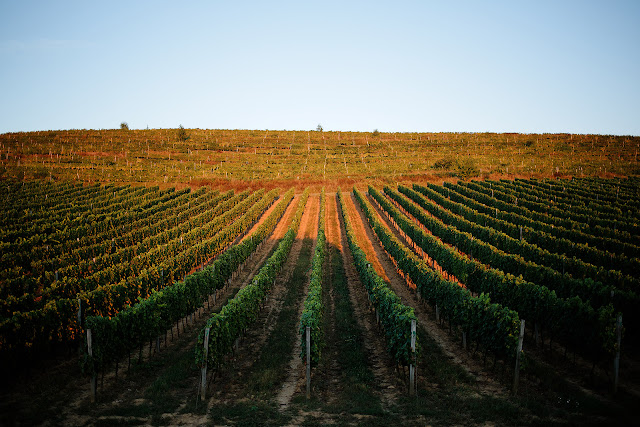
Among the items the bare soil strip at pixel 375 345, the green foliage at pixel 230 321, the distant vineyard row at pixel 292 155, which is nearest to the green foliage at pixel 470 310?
the bare soil strip at pixel 375 345

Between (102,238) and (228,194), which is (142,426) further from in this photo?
(228,194)

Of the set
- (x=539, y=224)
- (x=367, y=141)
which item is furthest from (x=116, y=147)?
(x=539, y=224)

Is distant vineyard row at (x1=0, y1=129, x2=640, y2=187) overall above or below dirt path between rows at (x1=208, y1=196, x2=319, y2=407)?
above

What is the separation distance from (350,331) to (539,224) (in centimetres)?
2357

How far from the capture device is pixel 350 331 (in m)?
17.2

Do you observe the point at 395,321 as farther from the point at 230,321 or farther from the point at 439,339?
the point at 230,321

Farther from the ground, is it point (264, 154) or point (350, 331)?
point (264, 154)

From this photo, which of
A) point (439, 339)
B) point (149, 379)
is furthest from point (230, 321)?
point (439, 339)

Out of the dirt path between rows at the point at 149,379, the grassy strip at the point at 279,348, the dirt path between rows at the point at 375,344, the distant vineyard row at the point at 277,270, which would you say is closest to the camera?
the dirt path between rows at the point at 149,379

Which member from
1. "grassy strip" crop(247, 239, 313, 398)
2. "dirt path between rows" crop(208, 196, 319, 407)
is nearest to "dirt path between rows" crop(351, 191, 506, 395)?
"grassy strip" crop(247, 239, 313, 398)

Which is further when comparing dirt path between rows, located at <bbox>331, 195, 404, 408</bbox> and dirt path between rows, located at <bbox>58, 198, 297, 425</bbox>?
dirt path between rows, located at <bbox>331, 195, 404, 408</bbox>

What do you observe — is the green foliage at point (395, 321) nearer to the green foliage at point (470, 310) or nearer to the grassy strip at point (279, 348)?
the green foliage at point (470, 310)

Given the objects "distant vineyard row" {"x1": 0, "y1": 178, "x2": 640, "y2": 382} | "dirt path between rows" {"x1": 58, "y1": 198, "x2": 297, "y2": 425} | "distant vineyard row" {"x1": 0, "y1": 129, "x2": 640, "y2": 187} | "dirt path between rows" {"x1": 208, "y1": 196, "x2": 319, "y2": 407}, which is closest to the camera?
"dirt path between rows" {"x1": 58, "y1": 198, "x2": 297, "y2": 425}

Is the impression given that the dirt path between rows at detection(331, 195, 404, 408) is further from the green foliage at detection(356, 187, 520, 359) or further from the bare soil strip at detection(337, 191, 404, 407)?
the green foliage at detection(356, 187, 520, 359)
